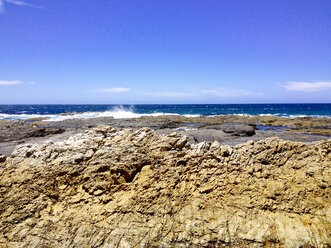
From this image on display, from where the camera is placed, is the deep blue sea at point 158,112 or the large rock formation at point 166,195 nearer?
the large rock formation at point 166,195

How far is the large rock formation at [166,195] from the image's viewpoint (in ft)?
20.9

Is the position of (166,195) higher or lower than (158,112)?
lower

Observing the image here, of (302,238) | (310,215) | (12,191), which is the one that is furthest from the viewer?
(12,191)

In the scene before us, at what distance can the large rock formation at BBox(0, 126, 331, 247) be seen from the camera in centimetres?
638

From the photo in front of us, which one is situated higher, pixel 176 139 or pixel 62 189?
pixel 176 139

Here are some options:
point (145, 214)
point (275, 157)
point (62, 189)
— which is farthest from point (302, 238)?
point (62, 189)

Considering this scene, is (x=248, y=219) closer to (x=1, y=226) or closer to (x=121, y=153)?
(x=121, y=153)

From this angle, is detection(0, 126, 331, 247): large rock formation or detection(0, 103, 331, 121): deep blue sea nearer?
detection(0, 126, 331, 247): large rock formation

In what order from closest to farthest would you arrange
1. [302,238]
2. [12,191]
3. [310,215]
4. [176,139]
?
[302,238], [310,215], [12,191], [176,139]

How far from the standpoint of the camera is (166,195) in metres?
7.20

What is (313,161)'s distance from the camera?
768cm

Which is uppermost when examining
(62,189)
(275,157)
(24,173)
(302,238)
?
(275,157)

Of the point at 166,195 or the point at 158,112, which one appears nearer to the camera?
the point at 166,195

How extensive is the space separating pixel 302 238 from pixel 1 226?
9.44 meters
